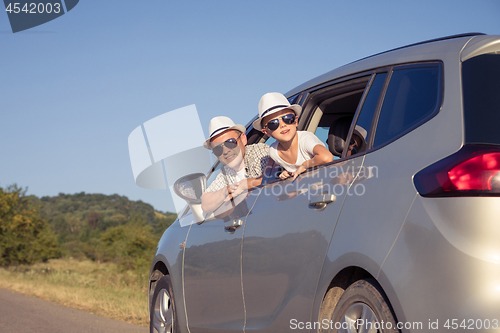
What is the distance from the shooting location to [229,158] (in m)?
4.11

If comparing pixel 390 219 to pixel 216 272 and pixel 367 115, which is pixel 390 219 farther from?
pixel 216 272

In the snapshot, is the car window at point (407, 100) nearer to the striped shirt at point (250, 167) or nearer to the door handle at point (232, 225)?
the door handle at point (232, 225)

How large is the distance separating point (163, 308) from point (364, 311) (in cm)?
318

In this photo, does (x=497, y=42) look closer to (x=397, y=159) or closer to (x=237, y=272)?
(x=397, y=159)

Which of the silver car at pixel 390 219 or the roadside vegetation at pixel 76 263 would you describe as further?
the roadside vegetation at pixel 76 263

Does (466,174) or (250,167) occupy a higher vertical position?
(250,167)

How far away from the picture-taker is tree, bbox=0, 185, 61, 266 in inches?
1635

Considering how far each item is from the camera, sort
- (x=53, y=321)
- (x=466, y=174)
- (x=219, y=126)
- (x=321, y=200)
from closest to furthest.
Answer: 1. (x=466, y=174)
2. (x=321, y=200)
3. (x=219, y=126)
4. (x=53, y=321)

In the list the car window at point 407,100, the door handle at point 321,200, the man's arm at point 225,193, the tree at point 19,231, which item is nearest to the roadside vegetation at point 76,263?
the tree at point 19,231

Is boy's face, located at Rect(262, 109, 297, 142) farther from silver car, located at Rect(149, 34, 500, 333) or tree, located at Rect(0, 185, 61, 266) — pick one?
tree, located at Rect(0, 185, 61, 266)

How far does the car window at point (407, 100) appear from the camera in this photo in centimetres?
236

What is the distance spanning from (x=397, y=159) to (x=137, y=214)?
77095mm

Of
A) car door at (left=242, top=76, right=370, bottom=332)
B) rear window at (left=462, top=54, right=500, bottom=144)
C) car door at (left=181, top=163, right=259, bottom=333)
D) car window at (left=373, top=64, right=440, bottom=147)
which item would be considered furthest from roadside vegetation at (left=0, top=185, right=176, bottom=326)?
rear window at (left=462, top=54, right=500, bottom=144)

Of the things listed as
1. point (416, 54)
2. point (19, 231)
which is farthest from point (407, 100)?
point (19, 231)
